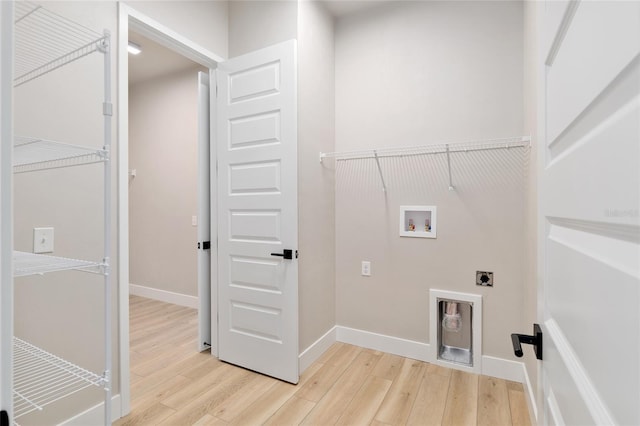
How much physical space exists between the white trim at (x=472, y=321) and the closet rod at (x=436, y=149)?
106 cm

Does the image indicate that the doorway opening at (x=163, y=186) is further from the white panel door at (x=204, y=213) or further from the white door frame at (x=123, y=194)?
the white door frame at (x=123, y=194)

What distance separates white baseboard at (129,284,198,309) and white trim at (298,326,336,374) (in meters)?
1.97

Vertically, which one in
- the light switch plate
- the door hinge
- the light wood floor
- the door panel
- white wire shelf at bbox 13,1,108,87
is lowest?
the light wood floor

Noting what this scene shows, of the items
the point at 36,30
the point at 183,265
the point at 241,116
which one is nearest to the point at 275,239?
the point at 241,116

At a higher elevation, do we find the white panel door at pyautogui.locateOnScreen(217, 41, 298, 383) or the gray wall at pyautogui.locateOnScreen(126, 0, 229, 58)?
the gray wall at pyautogui.locateOnScreen(126, 0, 229, 58)

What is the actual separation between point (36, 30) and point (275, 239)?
5.46 feet

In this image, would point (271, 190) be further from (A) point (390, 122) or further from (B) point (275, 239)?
(A) point (390, 122)

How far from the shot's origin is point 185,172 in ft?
12.9

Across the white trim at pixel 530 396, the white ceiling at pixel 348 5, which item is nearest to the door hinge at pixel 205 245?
the white ceiling at pixel 348 5

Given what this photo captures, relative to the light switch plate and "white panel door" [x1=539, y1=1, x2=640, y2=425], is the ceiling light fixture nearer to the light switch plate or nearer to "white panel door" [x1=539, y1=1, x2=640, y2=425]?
the light switch plate

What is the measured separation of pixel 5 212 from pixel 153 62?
401 centimetres

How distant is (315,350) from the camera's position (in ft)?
8.07

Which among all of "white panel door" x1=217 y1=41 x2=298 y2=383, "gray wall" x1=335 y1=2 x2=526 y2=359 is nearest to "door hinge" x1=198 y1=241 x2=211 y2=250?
"white panel door" x1=217 y1=41 x2=298 y2=383

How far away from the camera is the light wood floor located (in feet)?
5.87
